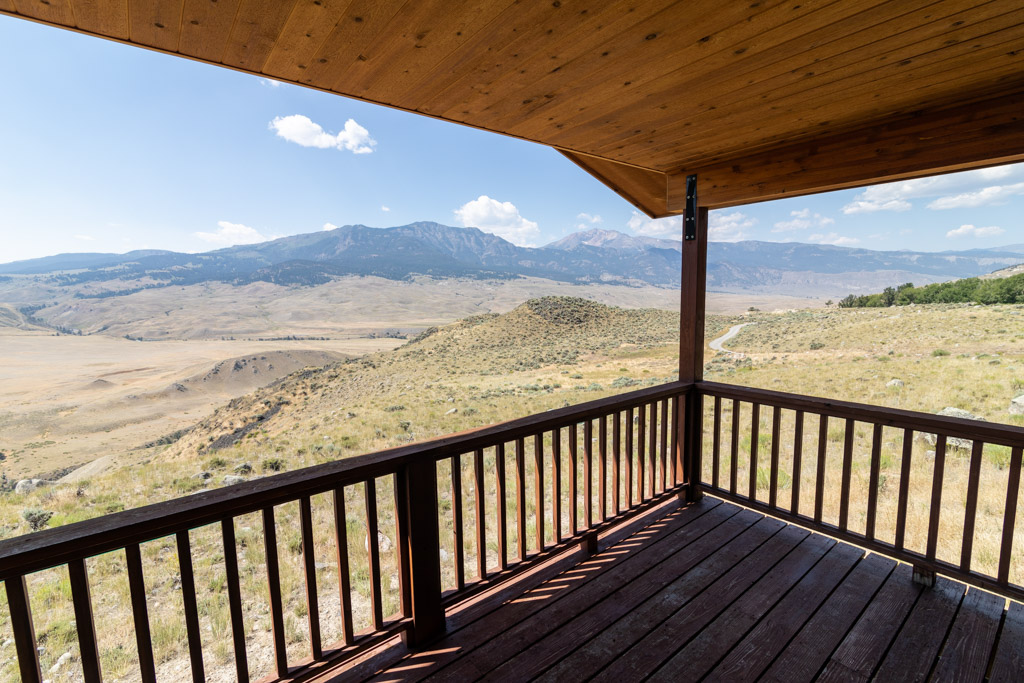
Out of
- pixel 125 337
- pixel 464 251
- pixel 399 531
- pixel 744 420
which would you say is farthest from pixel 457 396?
pixel 464 251

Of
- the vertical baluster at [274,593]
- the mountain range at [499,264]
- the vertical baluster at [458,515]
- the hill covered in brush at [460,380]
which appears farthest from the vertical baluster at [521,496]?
the mountain range at [499,264]

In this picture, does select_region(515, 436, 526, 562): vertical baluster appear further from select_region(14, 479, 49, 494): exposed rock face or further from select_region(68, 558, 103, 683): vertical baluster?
select_region(14, 479, 49, 494): exposed rock face

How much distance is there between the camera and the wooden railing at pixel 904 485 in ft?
6.71

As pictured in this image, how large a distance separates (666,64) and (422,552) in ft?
7.15

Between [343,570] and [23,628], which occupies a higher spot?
[23,628]

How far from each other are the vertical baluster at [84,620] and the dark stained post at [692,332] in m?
3.01

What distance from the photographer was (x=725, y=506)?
314cm

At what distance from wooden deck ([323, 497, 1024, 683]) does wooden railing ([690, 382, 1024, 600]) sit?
0.17 m

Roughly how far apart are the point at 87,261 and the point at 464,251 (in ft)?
295

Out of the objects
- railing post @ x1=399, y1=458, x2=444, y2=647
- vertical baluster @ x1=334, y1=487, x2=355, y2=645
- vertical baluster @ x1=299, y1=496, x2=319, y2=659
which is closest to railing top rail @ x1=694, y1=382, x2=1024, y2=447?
railing post @ x1=399, y1=458, x2=444, y2=647

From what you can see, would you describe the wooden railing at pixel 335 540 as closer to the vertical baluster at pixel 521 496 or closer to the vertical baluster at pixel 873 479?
the vertical baluster at pixel 521 496

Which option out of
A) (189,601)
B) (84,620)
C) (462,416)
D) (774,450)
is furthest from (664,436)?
(462,416)

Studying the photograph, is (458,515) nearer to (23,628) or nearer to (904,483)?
(23,628)

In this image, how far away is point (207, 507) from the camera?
4.48 feet
